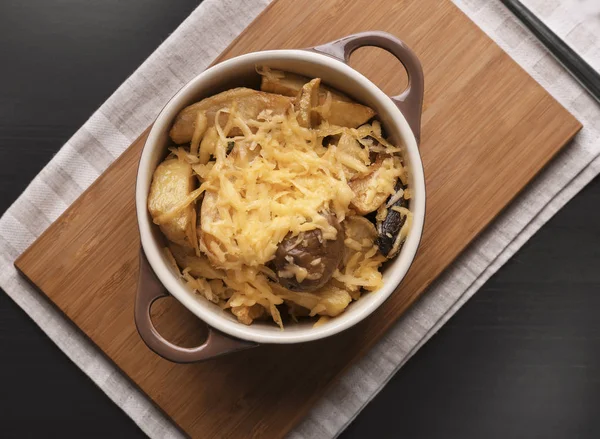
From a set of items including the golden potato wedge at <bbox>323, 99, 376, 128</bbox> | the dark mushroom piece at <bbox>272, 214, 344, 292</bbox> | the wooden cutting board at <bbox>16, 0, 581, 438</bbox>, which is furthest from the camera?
the wooden cutting board at <bbox>16, 0, 581, 438</bbox>

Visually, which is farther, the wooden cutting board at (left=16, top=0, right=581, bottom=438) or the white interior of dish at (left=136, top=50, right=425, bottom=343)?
the wooden cutting board at (left=16, top=0, right=581, bottom=438)

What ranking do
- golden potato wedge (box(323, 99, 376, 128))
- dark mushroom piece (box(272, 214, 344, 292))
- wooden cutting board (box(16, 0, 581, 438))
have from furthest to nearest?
wooden cutting board (box(16, 0, 581, 438)) < golden potato wedge (box(323, 99, 376, 128)) < dark mushroom piece (box(272, 214, 344, 292))

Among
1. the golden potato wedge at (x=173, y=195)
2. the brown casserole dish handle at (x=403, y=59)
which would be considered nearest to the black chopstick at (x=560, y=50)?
the brown casserole dish handle at (x=403, y=59)

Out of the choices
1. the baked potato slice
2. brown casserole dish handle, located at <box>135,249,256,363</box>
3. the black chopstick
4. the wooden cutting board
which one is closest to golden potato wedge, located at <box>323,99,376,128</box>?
the baked potato slice

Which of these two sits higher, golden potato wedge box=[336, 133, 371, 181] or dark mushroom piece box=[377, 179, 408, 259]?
golden potato wedge box=[336, 133, 371, 181]

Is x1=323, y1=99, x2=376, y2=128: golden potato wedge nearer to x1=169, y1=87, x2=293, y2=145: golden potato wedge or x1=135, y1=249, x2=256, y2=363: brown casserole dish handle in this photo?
x1=169, y1=87, x2=293, y2=145: golden potato wedge

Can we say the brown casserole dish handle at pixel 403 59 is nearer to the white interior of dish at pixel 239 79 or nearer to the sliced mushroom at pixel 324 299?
the white interior of dish at pixel 239 79

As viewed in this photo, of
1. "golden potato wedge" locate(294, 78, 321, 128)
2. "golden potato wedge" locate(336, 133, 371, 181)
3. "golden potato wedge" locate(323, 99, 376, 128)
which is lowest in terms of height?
"golden potato wedge" locate(336, 133, 371, 181)
